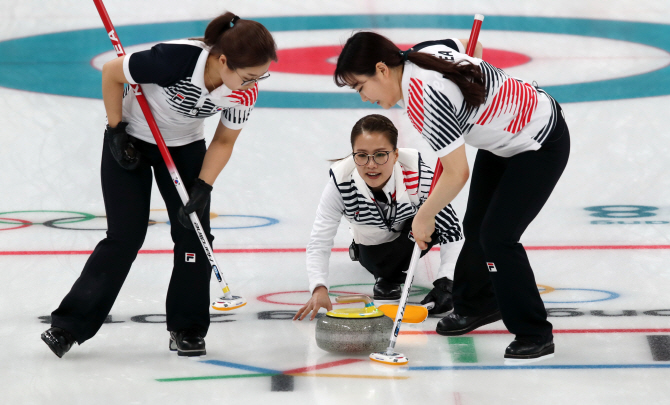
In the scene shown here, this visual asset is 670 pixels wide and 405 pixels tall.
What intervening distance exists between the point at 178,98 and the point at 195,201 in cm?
34

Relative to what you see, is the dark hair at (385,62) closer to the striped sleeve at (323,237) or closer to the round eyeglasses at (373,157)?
the round eyeglasses at (373,157)

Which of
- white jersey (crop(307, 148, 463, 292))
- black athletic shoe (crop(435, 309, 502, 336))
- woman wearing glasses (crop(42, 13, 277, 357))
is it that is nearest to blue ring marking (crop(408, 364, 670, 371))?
black athletic shoe (crop(435, 309, 502, 336))

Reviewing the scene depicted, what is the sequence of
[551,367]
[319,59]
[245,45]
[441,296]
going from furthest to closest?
[319,59] < [441,296] < [551,367] < [245,45]

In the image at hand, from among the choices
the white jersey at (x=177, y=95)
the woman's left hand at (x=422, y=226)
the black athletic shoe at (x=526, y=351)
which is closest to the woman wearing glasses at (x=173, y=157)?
the white jersey at (x=177, y=95)

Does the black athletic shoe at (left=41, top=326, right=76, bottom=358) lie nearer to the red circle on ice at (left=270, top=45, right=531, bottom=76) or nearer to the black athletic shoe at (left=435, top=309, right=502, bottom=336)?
the black athletic shoe at (left=435, top=309, right=502, bottom=336)

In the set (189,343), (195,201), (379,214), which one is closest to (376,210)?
(379,214)

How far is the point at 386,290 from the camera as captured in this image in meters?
3.42

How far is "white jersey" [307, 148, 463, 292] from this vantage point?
3.09 meters

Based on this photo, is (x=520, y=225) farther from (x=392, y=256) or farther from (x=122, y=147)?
(x=122, y=147)

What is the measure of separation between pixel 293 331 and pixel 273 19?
6.10 meters

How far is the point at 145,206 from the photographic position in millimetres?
2732

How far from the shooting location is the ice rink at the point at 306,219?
2.46 m

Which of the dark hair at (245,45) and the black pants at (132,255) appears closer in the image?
the dark hair at (245,45)

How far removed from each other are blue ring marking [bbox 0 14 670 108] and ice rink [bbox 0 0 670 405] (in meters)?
0.03
